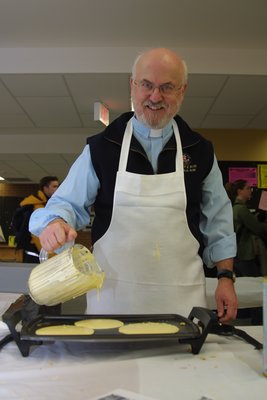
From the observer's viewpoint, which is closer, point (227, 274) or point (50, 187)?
point (227, 274)

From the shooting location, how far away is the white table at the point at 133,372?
23.3 inches

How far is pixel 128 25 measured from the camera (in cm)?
284

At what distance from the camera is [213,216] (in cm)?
132

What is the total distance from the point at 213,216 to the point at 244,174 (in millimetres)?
3774

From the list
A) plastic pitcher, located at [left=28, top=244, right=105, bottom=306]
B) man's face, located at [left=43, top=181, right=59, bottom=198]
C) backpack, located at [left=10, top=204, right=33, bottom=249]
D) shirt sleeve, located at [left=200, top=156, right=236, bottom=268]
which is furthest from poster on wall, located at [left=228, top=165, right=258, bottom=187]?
plastic pitcher, located at [left=28, top=244, right=105, bottom=306]

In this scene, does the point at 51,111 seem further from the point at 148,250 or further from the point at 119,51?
the point at 148,250

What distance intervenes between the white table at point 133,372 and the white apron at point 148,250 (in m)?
0.34

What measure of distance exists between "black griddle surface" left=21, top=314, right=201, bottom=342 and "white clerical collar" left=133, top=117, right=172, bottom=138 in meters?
0.60

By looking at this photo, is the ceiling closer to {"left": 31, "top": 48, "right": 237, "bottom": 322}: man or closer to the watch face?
{"left": 31, "top": 48, "right": 237, "bottom": 322}: man

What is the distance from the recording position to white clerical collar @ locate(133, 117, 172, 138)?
127 centimetres

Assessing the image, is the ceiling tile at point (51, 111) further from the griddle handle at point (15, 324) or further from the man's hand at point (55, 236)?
the griddle handle at point (15, 324)

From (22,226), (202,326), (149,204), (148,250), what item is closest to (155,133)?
(149,204)

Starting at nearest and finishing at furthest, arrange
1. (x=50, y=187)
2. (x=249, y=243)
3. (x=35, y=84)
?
(x=249, y=243) < (x=35, y=84) < (x=50, y=187)

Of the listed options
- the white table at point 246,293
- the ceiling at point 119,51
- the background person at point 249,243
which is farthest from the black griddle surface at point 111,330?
the background person at point 249,243
